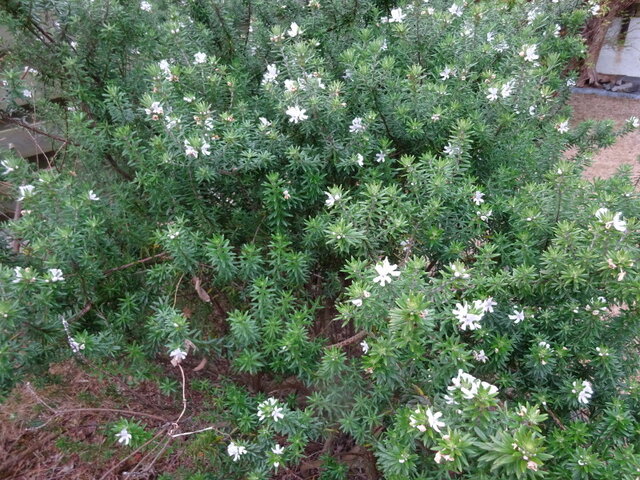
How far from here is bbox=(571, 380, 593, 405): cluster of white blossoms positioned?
1.89 meters

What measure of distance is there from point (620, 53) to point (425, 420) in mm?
9431

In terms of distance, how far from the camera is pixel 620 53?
8.79m

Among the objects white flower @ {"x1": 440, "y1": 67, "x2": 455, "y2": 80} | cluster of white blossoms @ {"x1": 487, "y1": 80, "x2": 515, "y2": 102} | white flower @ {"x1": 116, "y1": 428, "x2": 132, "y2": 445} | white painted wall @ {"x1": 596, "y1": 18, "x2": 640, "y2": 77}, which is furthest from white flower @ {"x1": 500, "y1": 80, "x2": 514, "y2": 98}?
white painted wall @ {"x1": 596, "y1": 18, "x2": 640, "y2": 77}

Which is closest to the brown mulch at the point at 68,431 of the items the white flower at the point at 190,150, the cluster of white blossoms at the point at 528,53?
the white flower at the point at 190,150

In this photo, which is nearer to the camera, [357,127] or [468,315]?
[468,315]

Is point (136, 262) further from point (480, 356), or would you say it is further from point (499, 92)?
point (499, 92)

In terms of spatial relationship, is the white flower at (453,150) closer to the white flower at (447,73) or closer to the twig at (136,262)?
the white flower at (447,73)

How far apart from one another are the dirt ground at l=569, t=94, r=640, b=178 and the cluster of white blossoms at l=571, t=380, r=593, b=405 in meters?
5.48

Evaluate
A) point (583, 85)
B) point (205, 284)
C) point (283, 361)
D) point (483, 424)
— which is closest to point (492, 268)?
point (483, 424)

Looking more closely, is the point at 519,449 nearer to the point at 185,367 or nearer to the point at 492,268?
the point at 492,268

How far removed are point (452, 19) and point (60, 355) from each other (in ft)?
8.24

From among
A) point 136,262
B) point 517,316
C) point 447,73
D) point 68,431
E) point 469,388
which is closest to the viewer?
point 469,388

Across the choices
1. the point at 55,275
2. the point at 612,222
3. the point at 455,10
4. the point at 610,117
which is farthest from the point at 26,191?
the point at 610,117

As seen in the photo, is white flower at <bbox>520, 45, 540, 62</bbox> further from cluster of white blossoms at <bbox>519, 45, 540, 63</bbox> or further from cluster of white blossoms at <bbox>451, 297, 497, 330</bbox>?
cluster of white blossoms at <bbox>451, 297, 497, 330</bbox>
